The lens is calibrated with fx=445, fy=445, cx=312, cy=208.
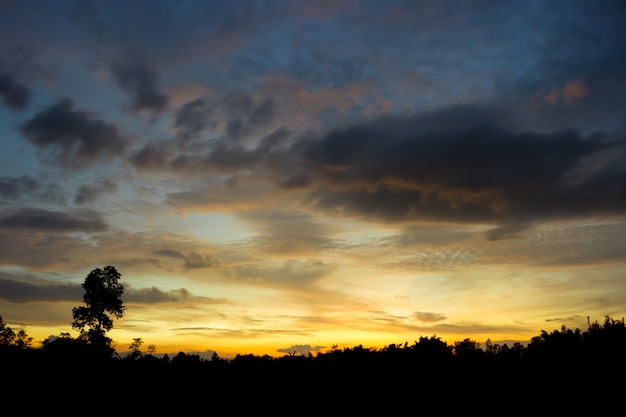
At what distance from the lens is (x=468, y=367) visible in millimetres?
24438

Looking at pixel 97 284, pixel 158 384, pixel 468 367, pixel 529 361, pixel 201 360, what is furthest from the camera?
pixel 97 284

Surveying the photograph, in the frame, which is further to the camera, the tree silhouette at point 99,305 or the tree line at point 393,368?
the tree silhouette at point 99,305

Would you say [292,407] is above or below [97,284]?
below

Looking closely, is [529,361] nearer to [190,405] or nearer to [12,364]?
[190,405]

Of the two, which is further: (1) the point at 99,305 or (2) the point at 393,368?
(1) the point at 99,305

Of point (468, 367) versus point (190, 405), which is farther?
point (190, 405)

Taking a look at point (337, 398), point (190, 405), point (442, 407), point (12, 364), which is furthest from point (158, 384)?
point (442, 407)

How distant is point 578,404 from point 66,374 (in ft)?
92.3

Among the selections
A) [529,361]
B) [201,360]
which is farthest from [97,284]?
[529,361]

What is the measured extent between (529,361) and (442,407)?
4947 millimetres

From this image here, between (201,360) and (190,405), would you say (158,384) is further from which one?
(201,360)

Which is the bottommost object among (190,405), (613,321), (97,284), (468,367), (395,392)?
(190,405)

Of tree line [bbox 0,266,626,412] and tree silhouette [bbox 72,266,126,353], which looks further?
tree silhouette [bbox 72,266,126,353]

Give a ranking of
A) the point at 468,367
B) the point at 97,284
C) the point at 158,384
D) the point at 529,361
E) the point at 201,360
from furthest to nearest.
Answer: the point at 97,284, the point at 201,360, the point at 158,384, the point at 468,367, the point at 529,361
